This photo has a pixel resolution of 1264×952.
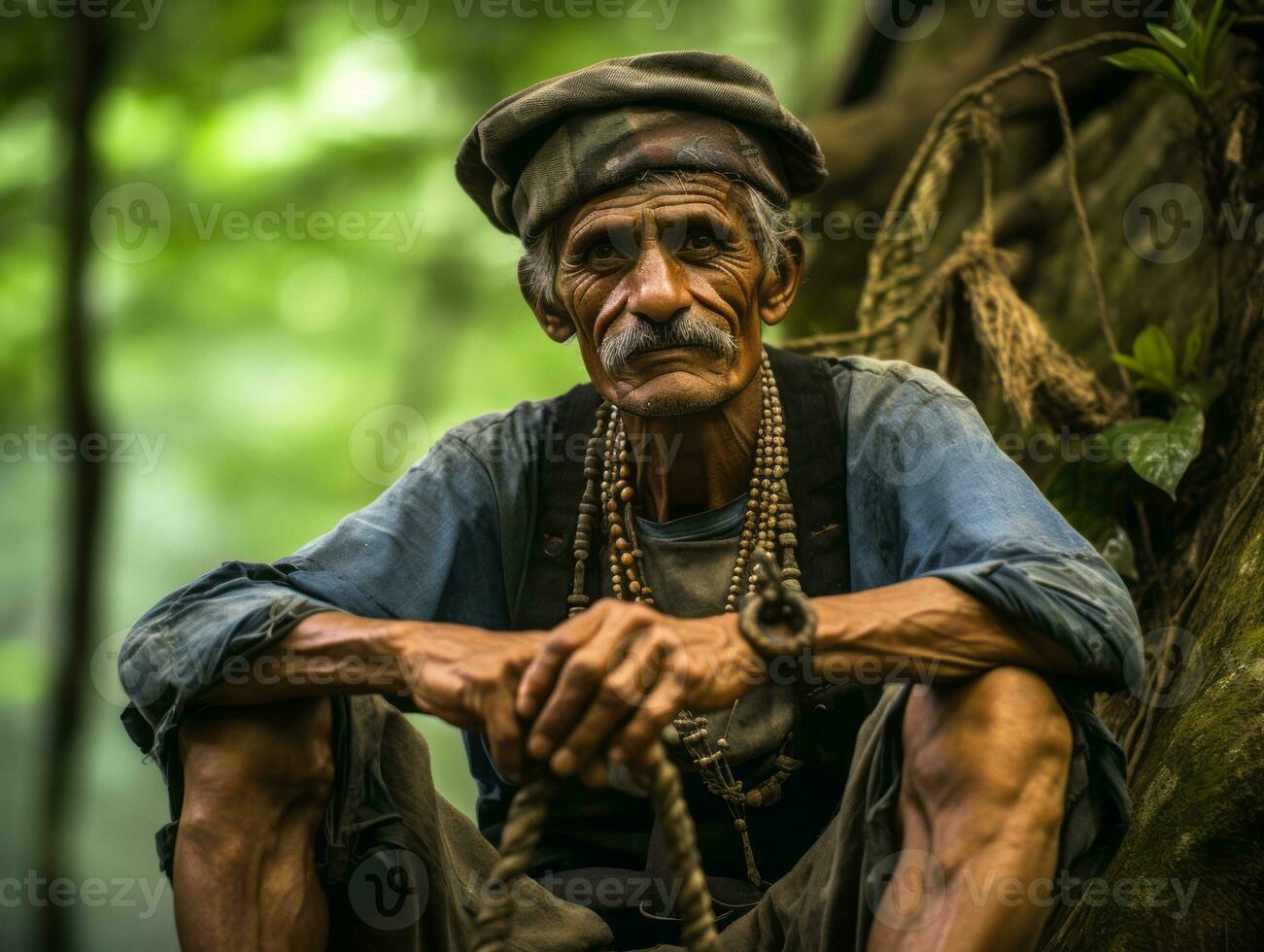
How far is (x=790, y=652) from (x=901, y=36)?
171 inches

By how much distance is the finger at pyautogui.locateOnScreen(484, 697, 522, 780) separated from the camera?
1754 millimetres

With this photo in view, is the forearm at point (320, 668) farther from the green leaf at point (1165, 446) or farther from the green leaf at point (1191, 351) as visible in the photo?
the green leaf at point (1191, 351)

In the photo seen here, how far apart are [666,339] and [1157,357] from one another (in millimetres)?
1581

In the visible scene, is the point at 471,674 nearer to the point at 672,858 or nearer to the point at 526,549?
the point at 672,858

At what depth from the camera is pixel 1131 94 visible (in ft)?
15.0

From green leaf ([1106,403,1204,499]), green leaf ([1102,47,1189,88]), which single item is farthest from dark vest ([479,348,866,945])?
green leaf ([1102,47,1189,88])

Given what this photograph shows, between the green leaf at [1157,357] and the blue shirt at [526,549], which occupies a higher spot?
the green leaf at [1157,357]

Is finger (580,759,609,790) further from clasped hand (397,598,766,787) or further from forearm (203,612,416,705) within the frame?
forearm (203,612,416,705)

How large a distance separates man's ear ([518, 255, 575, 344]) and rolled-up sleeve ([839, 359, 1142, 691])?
0.61m

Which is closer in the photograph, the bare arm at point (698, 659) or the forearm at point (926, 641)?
the bare arm at point (698, 659)

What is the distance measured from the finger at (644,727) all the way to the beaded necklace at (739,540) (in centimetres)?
70

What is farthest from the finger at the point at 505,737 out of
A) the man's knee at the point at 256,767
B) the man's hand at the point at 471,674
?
the man's knee at the point at 256,767

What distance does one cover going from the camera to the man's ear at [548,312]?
278cm

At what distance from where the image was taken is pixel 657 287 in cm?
246
